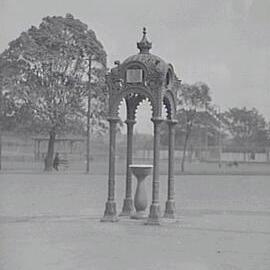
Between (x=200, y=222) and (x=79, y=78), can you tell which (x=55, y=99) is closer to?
(x=79, y=78)

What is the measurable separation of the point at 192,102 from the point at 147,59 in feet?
100

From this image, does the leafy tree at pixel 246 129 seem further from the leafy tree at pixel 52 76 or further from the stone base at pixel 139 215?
the stone base at pixel 139 215

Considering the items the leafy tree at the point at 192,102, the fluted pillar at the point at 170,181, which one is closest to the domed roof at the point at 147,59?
the fluted pillar at the point at 170,181

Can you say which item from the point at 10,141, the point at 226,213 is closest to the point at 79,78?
the point at 10,141

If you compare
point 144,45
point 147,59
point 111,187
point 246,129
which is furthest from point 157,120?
point 246,129

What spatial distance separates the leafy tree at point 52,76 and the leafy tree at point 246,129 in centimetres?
1225

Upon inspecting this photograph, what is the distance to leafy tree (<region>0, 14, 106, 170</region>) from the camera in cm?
3612

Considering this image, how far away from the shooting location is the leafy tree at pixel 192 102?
40.2m

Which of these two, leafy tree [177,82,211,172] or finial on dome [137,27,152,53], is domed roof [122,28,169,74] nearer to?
finial on dome [137,27,152,53]

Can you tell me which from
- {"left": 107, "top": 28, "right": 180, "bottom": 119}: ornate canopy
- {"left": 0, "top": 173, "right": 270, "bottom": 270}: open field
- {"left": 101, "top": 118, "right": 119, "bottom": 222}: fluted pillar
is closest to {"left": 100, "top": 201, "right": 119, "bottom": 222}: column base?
{"left": 101, "top": 118, "right": 119, "bottom": 222}: fluted pillar

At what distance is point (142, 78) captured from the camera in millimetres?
11102

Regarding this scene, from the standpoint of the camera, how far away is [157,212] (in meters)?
10.9

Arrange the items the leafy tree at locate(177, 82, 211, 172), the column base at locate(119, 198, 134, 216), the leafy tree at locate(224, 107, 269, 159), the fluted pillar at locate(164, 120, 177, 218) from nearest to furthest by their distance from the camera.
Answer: the fluted pillar at locate(164, 120, 177, 218) < the column base at locate(119, 198, 134, 216) < the leafy tree at locate(177, 82, 211, 172) < the leafy tree at locate(224, 107, 269, 159)

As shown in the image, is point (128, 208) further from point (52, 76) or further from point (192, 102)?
point (192, 102)
